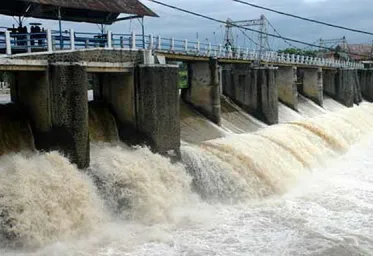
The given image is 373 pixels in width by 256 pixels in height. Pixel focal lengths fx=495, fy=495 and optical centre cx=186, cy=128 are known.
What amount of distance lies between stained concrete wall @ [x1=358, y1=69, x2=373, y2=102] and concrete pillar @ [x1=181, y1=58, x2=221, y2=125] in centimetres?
2892

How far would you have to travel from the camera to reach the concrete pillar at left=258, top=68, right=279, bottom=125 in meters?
25.3

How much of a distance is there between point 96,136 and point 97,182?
2.38m

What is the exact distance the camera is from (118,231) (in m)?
11.9

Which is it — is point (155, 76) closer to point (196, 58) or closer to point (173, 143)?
point (173, 143)

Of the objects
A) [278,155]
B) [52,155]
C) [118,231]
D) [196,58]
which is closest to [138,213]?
[118,231]

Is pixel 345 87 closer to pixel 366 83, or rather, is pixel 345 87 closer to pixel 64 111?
pixel 366 83

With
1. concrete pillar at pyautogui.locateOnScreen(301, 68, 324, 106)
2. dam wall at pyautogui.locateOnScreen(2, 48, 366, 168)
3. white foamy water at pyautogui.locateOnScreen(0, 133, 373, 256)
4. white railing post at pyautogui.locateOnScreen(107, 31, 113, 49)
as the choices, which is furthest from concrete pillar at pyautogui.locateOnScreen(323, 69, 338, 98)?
white railing post at pyautogui.locateOnScreen(107, 31, 113, 49)

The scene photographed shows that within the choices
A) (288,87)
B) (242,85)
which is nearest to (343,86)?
(288,87)

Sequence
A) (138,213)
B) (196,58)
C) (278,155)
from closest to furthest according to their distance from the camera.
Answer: (138,213) < (278,155) < (196,58)

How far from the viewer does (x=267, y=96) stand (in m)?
25.5

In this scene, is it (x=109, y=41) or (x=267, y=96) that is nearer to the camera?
(x=109, y=41)

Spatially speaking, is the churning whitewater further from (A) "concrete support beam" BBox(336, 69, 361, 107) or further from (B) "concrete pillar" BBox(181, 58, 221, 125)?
(A) "concrete support beam" BBox(336, 69, 361, 107)

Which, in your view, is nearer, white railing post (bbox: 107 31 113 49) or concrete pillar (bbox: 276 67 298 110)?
white railing post (bbox: 107 31 113 49)

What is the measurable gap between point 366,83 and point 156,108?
37.4 metres
